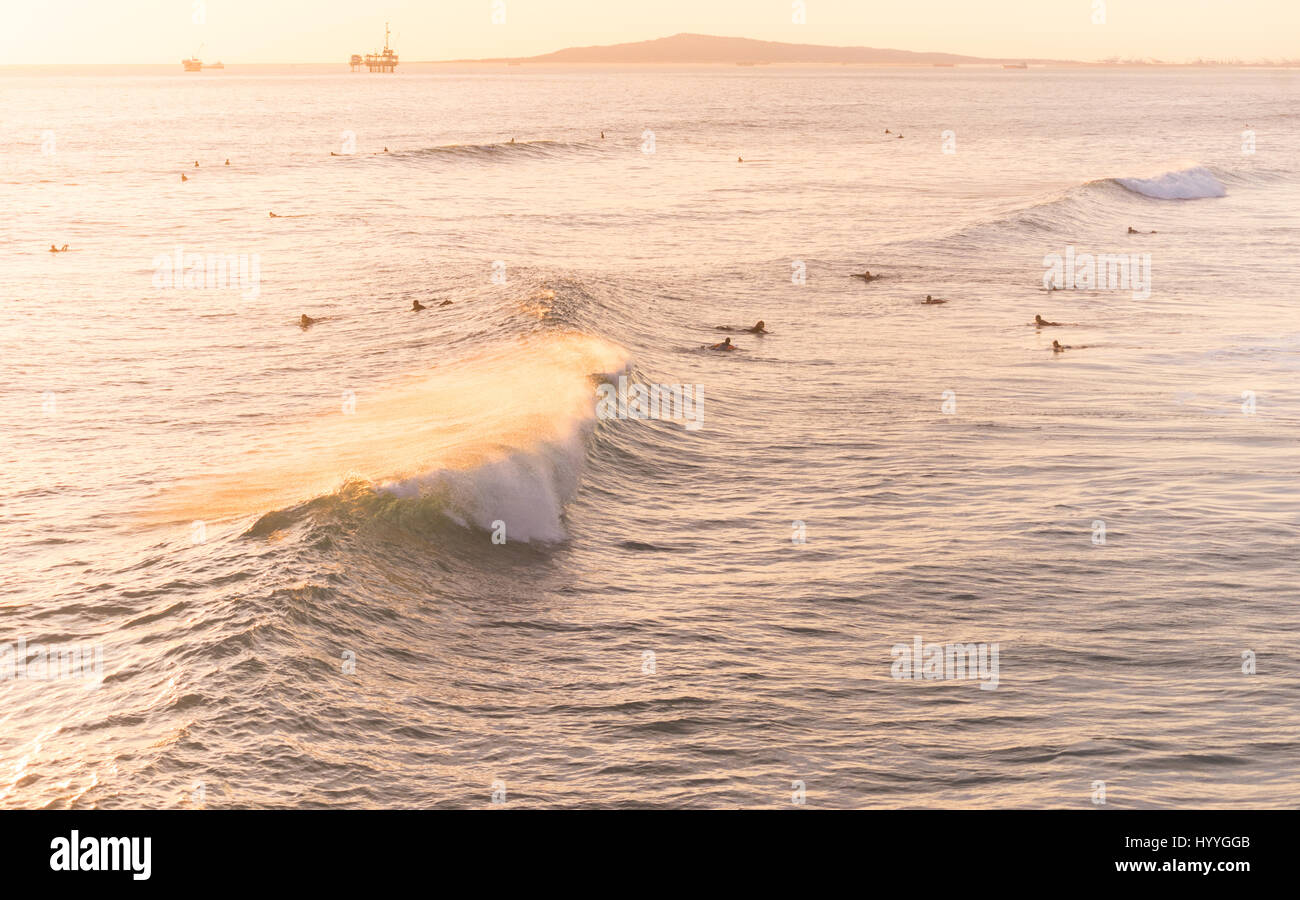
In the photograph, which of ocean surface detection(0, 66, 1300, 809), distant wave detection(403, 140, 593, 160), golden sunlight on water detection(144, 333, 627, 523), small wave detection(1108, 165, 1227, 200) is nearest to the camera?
ocean surface detection(0, 66, 1300, 809)

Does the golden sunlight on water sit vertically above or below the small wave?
below

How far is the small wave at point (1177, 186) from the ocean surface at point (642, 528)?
1763 cm

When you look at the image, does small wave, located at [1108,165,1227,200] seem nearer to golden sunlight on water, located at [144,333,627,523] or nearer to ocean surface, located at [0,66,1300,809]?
ocean surface, located at [0,66,1300,809]

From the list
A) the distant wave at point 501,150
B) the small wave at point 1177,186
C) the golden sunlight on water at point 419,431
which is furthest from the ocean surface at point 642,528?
the distant wave at point 501,150

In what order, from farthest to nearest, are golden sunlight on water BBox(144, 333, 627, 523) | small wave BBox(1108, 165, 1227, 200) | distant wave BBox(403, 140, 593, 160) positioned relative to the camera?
distant wave BBox(403, 140, 593, 160), small wave BBox(1108, 165, 1227, 200), golden sunlight on water BBox(144, 333, 627, 523)

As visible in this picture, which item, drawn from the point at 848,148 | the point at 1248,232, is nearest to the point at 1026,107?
the point at 848,148

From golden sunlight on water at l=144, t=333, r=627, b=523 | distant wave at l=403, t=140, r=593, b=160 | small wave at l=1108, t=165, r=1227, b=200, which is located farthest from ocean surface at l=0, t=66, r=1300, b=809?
distant wave at l=403, t=140, r=593, b=160

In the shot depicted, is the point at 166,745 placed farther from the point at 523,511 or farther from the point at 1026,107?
the point at 1026,107

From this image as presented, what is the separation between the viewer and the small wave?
5916 cm

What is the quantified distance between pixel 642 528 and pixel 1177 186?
52049 mm

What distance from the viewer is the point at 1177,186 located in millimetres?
60438

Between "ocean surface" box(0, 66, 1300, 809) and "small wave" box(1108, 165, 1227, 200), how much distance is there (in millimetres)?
17632

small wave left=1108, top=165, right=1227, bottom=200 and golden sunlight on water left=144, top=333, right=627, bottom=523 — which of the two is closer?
golden sunlight on water left=144, top=333, right=627, bottom=523

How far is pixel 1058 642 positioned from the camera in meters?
13.0
